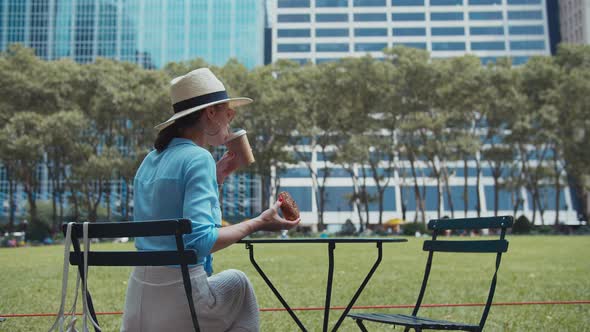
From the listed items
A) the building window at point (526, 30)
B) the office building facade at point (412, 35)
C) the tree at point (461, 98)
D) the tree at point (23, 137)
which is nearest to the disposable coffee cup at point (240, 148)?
the tree at point (23, 137)

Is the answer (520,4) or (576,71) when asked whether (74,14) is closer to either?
(520,4)

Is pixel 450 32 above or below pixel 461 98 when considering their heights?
above

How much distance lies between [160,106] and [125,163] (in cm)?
410

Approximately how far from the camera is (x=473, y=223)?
369 centimetres

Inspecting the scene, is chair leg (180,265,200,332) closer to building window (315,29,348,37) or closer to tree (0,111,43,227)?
tree (0,111,43,227)

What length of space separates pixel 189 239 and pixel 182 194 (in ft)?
0.70

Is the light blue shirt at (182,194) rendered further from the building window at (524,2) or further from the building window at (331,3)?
the building window at (524,2)

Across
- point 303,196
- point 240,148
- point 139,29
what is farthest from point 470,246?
point 139,29

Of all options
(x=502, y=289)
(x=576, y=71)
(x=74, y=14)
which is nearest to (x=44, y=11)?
(x=74, y=14)

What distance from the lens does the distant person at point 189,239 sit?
2.46 metres

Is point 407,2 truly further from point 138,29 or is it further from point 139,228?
point 139,228

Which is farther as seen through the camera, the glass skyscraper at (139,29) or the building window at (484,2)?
the glass skyscraper at (139,29)

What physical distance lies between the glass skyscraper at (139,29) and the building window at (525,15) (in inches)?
1373

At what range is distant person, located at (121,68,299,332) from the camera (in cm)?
246
